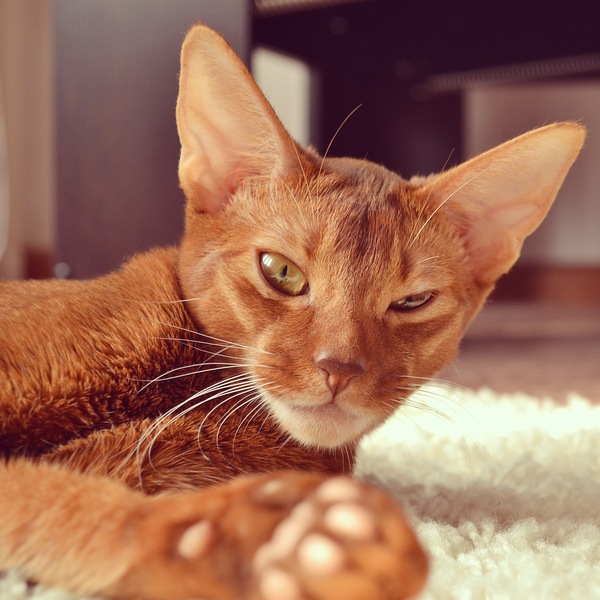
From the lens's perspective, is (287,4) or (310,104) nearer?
(287,4)

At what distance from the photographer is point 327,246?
3.15 feet

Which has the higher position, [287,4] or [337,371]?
[287,4]

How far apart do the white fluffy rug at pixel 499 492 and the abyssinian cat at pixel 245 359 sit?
9 centimetres

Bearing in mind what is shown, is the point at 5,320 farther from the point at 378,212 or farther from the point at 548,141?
the point at 548,141

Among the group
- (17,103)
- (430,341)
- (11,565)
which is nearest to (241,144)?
(430,341)

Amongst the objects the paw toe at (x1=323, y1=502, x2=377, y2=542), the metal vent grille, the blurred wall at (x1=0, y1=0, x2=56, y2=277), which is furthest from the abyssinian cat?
the blurred wall at (x1=0, y1=0, x2=56, y2=277)

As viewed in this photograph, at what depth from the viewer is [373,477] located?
115 centimetres

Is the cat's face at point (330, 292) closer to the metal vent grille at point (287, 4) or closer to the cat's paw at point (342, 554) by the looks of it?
the cat's paw at point (342, 554)

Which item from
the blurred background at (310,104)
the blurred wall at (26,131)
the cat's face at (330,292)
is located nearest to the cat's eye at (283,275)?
the cat's face at (330,292)

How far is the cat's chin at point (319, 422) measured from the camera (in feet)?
2.92

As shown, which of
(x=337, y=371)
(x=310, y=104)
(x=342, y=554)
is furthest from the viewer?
(x=310, y=104)

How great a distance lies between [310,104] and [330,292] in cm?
207

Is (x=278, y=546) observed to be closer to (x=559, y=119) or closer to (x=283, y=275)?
(x=283, y=275)

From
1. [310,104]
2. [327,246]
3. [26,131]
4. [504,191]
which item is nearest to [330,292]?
[327,246]
